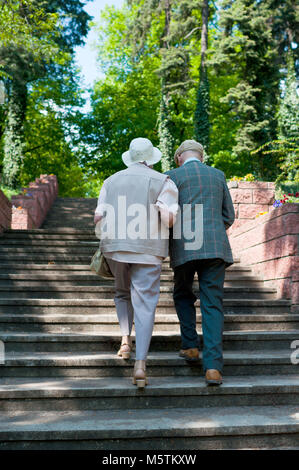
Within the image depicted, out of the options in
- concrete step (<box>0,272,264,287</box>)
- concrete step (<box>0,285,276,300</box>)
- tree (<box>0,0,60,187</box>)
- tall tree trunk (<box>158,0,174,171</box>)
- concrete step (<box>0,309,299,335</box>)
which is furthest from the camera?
tall tree trunk (<box>158,0,174,171</box>)

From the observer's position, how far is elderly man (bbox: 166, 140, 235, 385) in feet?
11.7

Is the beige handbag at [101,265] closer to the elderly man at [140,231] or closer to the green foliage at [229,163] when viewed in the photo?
the elderly man at [140,231]

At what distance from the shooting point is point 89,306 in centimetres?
516

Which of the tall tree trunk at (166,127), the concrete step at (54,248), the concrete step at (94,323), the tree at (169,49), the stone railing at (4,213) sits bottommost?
the concrete step at (94,323)

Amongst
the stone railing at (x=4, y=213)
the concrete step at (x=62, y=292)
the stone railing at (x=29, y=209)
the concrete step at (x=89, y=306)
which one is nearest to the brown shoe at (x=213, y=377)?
the concrete step at (x=89, y=306)

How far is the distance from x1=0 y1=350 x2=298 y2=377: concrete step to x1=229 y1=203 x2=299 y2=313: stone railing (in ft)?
4.85

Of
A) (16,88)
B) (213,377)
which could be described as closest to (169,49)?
(16,88)

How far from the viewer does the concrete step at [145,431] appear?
2912 mm

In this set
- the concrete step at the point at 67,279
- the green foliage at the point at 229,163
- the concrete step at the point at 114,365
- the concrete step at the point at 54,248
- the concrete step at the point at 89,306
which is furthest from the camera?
the green foliage at the point at 229,163

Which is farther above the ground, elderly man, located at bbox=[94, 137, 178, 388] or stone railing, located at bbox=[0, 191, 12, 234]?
stone railing, located at bbox=[0, 191, 12, 234]

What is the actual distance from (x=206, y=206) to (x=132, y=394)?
1509 millimetres

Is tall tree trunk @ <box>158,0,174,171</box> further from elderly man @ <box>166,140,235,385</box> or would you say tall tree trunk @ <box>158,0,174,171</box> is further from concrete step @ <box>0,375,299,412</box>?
concrete step @ <box>0,375,299,412</box>

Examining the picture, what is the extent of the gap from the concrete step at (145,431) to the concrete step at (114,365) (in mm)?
588

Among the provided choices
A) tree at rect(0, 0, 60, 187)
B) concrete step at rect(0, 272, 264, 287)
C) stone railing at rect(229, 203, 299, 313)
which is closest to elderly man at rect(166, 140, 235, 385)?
stone railing at rect(229, 203, 299, 313)
